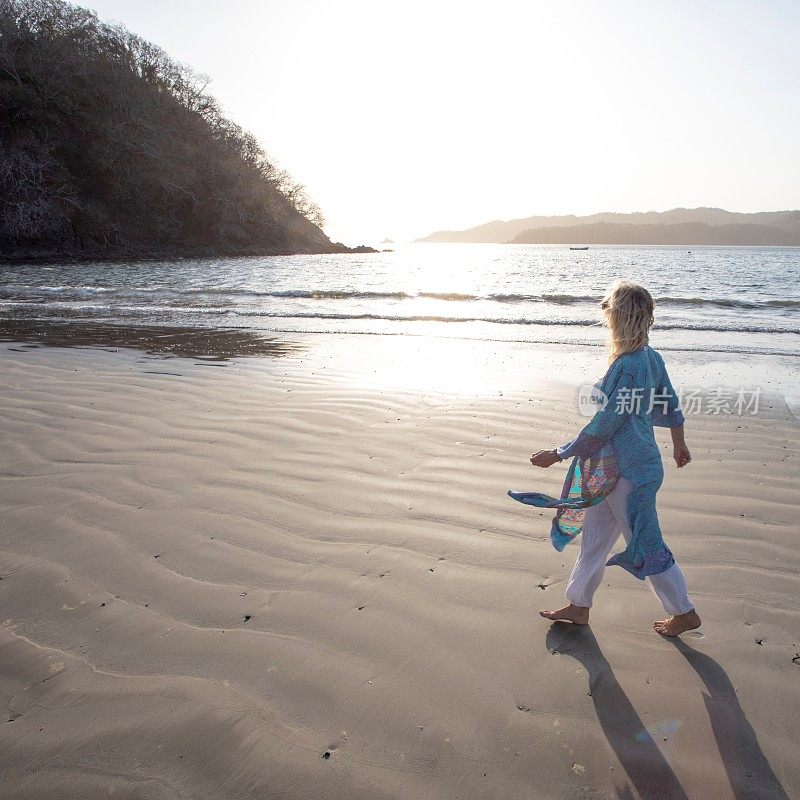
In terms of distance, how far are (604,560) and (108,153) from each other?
52.0 meters

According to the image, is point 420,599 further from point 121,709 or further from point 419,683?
point 121,709

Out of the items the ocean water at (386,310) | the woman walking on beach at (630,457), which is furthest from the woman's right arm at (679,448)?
the ocean water at (386,310)

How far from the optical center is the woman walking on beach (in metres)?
2.38

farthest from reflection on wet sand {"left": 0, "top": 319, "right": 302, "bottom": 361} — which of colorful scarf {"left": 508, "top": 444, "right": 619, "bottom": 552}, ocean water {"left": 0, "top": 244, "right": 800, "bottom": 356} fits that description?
colorful scarf {"left": 508, "top": 444, "right": 619, "bottom": 552}

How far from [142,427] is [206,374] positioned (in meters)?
2.08

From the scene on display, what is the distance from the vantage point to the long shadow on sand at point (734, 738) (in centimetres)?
185

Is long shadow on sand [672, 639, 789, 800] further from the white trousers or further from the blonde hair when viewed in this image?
the blonde hair

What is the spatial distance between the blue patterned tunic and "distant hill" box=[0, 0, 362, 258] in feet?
136

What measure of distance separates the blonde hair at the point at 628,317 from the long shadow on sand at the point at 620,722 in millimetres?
1229

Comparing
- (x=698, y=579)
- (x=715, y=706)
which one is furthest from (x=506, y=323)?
(x=715, y=706)

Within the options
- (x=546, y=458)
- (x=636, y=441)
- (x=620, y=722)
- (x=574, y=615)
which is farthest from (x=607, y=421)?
(x=620, y=722)

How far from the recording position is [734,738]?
204 cm

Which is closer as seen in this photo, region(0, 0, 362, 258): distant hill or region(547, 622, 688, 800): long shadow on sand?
region(547, 622, 688, 800): long shadow on sand

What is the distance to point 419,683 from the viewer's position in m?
2.25
